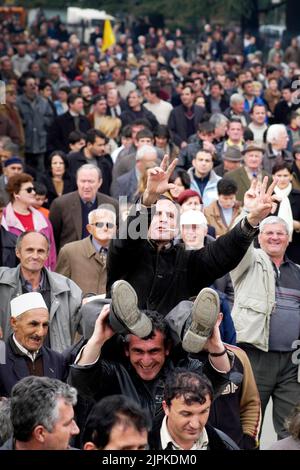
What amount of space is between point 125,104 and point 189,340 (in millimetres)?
15474


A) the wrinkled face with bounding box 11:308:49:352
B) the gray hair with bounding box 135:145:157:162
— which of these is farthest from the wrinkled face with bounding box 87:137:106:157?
the wrinkled face with bounding box 11:308:49:352

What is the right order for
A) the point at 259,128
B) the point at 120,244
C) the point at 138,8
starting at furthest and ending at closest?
the point at 138,8 → the point at 259,128 → the point at 120,244

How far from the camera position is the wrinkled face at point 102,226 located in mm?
10367

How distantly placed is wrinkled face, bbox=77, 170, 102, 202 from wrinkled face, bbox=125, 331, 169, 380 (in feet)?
18.3

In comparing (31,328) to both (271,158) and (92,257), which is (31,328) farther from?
(271,158)

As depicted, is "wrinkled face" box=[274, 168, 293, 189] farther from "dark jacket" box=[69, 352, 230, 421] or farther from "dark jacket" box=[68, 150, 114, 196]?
"dark jacket" box=[69, 352, 230, 421]

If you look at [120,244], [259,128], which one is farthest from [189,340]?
[259,128]

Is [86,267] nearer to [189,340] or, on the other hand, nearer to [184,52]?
[189,340]

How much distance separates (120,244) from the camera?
679cm

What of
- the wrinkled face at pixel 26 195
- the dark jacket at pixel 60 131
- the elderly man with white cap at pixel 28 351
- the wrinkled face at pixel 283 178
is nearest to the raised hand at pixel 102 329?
the elderly man with white cap at pixel 28 351

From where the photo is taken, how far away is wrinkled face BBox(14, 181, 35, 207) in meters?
11.4

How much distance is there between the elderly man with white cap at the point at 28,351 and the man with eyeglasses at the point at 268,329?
71.2 inches

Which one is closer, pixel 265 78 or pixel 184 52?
pixel 265 78
